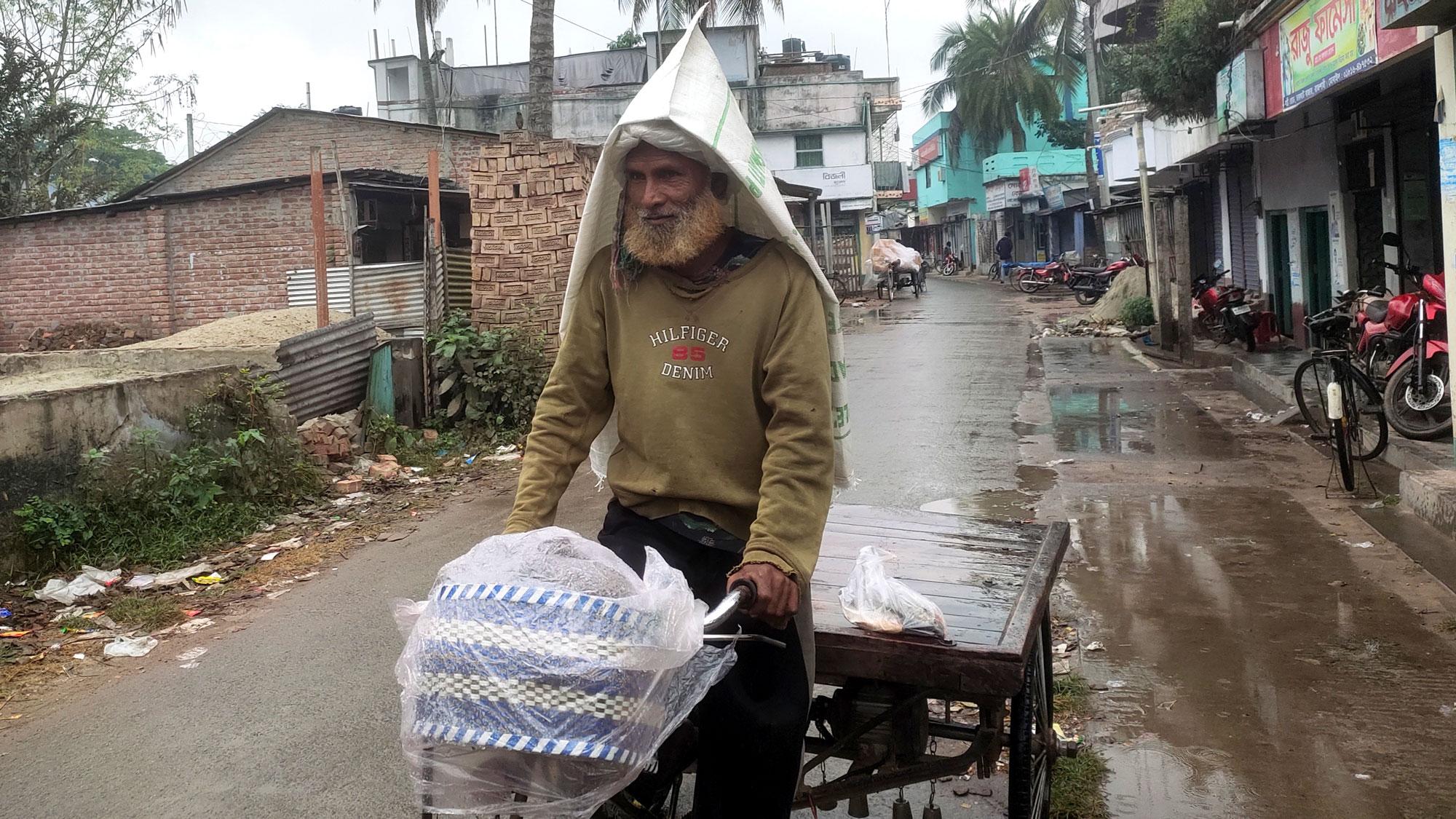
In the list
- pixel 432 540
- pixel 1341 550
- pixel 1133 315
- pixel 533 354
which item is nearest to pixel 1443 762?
pixel 1341 550

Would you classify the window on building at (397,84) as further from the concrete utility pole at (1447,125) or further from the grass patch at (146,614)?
the concrete utility pole at (1447,125)

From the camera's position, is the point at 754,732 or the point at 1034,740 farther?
the point at 1034,740

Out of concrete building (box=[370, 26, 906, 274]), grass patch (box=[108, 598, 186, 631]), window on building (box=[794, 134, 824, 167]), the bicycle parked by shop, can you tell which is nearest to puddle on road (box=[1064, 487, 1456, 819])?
the bicycle parked by shop

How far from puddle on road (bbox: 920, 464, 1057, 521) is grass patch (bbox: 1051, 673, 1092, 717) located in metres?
2.63

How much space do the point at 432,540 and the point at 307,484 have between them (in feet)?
5.61

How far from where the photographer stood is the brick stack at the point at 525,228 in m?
11.2

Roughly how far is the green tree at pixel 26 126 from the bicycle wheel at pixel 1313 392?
20146mm

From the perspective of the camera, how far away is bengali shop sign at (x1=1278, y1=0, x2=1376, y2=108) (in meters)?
9.05

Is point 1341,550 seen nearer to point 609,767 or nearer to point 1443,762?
point 1443,762

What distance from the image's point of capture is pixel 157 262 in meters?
17.0

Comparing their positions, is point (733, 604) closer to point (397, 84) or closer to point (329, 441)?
point (329, 441)

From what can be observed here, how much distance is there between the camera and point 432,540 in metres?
7.21

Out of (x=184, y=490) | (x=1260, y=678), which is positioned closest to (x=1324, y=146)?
(x=1260, y=678)

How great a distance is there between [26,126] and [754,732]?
2250cm
